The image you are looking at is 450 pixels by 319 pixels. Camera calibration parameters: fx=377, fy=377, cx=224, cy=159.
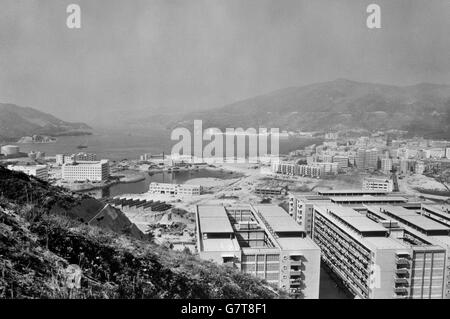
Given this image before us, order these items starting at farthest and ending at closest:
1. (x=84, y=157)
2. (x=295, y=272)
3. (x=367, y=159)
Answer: (x=367, y=159) < (x=84, y=157) < (x=295, y=272)

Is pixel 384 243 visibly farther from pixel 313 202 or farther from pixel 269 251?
→ pixel 313 202

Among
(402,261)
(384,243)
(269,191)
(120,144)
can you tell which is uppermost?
(120,144)

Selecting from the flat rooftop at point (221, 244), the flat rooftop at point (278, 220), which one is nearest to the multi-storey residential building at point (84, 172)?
the flat rooftop at point (278, 220)

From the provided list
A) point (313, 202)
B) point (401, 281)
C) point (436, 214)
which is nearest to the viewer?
point (401, 281)

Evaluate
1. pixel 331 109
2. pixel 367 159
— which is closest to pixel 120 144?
pixel 367 159

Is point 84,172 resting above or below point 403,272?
above

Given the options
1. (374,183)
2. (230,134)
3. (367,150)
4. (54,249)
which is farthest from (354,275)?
(230,134)

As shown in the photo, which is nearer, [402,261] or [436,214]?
[402,261]

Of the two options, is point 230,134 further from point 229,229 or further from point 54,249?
point 54,249
